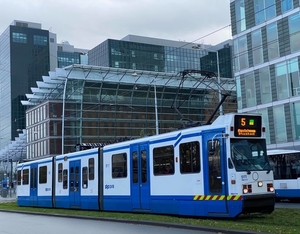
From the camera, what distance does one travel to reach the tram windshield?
→ 49.6ft

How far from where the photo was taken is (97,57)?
109625 millimetres

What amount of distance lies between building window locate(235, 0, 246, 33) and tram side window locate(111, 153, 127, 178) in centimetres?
2564

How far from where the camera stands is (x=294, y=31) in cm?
3669

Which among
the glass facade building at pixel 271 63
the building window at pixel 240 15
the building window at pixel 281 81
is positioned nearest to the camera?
the glass facade building at pixel 271 63

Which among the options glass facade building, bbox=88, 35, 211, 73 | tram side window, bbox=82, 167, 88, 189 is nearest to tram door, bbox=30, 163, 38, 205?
tram side window, bbox=82, 167, 88, 189

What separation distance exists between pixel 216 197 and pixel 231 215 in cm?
Result: 81

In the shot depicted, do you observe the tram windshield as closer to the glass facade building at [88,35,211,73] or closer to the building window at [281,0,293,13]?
the building window at [281,0,293,13]

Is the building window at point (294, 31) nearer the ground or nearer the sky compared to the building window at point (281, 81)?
nearer the sky

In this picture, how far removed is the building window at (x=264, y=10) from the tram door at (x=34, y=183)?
22830mm

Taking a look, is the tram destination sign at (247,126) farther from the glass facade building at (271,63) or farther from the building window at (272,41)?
the building window at (272,41)

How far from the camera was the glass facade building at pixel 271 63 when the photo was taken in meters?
37.0

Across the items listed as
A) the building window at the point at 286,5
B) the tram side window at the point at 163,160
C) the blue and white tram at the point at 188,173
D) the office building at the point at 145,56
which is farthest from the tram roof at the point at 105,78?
the tram side window at the point at 163,160

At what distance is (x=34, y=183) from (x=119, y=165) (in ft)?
37.3

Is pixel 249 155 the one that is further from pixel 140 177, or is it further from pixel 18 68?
pixel 18 68
